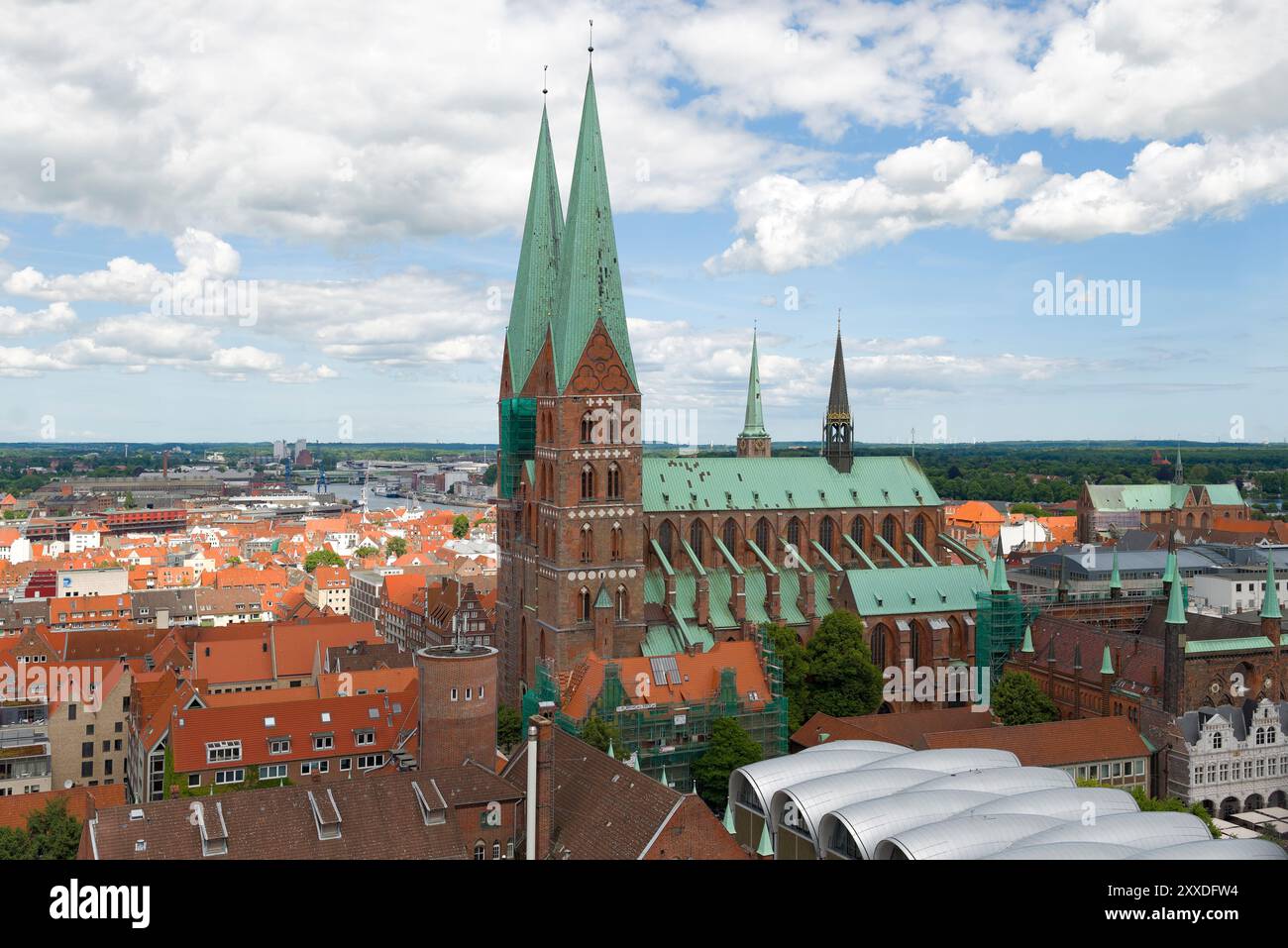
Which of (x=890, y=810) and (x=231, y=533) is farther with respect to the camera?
(x=231, y=533)

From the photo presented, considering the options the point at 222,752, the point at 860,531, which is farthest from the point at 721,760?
the point at 860,531

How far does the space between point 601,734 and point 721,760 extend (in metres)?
6.17

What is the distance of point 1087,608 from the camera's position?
7875 cm

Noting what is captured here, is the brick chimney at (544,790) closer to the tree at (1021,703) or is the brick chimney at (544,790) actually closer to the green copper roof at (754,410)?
the tree at (1021,703)

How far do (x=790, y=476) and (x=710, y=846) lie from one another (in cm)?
4895

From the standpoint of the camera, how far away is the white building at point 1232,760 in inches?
2318

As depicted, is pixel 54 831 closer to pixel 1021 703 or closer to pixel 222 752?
pixel 222 752

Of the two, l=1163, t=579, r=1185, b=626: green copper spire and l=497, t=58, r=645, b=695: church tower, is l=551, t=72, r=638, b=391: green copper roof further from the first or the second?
l=1163, t=579, r=1185, b=626: green copper spire

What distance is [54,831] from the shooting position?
45.8 m

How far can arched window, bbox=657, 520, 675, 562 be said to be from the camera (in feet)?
254

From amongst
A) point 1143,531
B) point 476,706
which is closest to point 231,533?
point 1143,531
